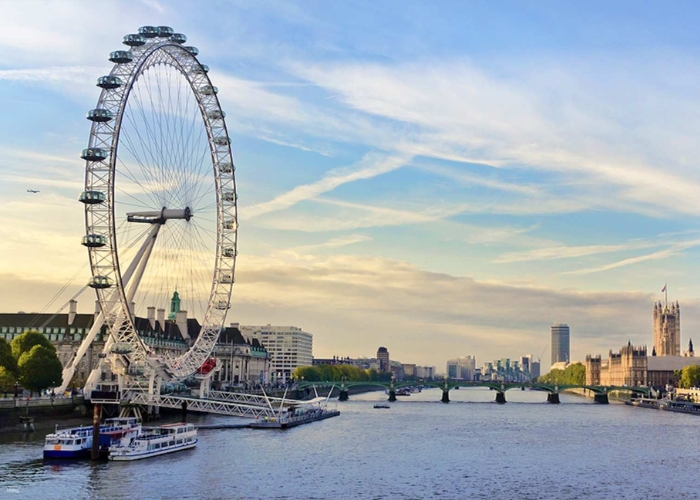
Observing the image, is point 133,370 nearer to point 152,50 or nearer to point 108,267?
point 108,267

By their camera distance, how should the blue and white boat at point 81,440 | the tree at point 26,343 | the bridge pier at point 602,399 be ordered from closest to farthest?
the blue and white boat at point 81,440
the tree at point 26,343
the bridge pier at point 602,399

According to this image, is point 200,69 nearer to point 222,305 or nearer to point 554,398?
point 222,305

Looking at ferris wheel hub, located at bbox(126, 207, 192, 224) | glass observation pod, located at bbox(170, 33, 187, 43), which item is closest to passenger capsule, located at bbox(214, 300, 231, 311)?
ferris wheel hub, located at bbox(126, 207, 192, 224)

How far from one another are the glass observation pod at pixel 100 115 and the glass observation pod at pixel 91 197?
6.26 meters

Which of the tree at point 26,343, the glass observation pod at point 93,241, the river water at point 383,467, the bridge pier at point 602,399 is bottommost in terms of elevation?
the river water at point 383,467

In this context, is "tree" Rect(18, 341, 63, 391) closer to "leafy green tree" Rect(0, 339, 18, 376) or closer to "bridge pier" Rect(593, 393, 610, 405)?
"leafy green tree" Rect(0, 339, 18, 376)

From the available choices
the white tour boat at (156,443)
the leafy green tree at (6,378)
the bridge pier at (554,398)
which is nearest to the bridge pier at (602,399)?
the bridge pier at (554,398)

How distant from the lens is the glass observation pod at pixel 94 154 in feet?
254

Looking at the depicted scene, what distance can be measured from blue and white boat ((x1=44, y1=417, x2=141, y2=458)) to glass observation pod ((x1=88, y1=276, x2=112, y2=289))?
13495 millimetres

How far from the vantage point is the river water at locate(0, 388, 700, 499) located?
54.7m

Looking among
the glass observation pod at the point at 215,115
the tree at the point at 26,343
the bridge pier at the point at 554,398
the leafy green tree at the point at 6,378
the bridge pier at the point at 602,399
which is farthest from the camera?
the bridge pier at the point at 602,399

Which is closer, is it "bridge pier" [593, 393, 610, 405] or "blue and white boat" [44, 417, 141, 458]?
"blue and white boat" [44, 417, 141, 458]

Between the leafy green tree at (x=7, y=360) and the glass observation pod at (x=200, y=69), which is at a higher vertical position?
the glass observation pod at (x=200, y=69)

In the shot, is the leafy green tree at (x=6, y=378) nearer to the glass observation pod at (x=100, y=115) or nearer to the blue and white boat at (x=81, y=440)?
the blue and white boat at (x=81, y=440)
